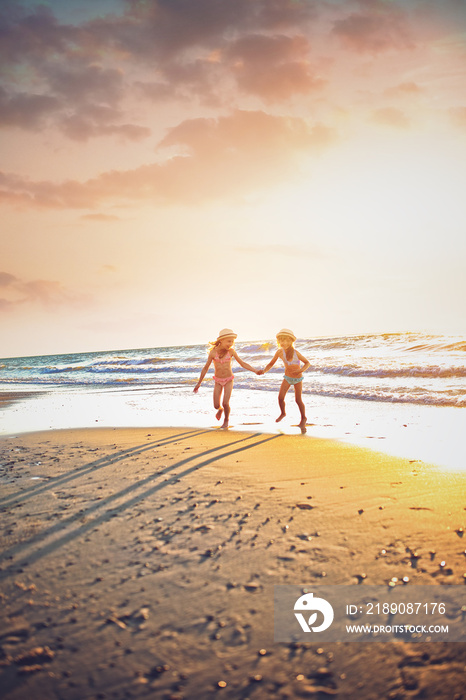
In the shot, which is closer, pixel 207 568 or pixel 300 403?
pixel 207 568

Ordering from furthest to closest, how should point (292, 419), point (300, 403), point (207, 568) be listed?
1. point (292, 419)
2. point (300, 403)
3. point (207, 568)

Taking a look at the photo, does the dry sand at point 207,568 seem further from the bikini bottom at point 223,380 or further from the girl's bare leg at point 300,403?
the bikini bottom at point 223,380

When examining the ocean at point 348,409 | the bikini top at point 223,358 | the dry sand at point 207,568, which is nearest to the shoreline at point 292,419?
the ocean at point 348,409

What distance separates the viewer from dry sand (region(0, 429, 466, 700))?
2.07m

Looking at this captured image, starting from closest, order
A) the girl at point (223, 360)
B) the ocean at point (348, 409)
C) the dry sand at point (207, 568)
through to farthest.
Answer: the dry sand at point (207, 568), the ocean at point (348, 409), the girl at point (223, 360)

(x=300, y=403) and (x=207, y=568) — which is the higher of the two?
(x=300, y=403)

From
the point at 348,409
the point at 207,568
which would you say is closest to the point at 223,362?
the point at 348,409

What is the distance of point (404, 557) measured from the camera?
3123mm

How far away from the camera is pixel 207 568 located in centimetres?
302

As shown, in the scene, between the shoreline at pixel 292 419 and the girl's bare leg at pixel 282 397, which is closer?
the shoreline at pixel 292 419

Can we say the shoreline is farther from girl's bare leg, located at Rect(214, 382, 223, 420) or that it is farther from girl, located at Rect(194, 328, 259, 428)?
girl, located at Rect(194, 328, 259, 428)

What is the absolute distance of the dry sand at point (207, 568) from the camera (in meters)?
2.07

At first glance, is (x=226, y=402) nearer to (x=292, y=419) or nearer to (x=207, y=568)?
(x=292, y=419)

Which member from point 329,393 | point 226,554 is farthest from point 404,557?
point 329,393
